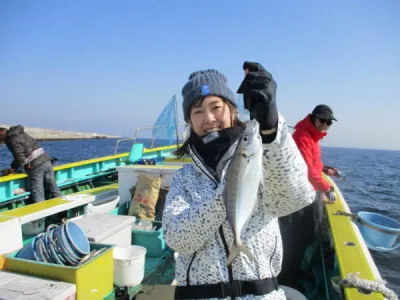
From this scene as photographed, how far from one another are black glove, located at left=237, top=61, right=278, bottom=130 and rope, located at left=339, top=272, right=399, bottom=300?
188 centimetres

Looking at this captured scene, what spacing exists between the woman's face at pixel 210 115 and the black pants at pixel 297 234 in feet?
10.6

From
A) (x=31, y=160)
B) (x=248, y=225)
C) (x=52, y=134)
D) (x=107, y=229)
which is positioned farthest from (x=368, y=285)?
(x=52, y=134)

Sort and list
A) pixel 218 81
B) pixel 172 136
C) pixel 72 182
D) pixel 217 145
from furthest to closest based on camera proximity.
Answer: pixel 172 136, pixel 72 182, pixel 218 81, pixel 217 145

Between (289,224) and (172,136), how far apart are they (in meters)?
6.30

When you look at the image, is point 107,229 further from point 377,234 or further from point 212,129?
point 377,234

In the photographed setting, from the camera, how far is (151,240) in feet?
16.0

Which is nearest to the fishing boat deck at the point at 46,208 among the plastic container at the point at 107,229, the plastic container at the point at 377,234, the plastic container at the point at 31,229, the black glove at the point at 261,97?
the plastic container at the point at 31,229

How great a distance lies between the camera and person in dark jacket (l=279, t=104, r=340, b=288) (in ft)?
15.2

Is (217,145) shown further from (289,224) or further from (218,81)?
(289,224)

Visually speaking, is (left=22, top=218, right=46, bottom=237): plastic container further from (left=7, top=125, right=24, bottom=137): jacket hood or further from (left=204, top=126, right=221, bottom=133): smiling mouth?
(left=204, top=126, right=221, bottom=133): smiling mouth

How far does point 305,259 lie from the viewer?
190 inches

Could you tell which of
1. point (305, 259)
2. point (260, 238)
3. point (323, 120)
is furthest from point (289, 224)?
point (260, 238)

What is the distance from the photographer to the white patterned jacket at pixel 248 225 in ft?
5.23

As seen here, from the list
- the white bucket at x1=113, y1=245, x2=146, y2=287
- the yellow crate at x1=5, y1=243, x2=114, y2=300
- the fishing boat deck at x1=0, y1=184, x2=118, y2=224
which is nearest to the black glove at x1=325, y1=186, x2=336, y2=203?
the white bucket at x1=113, y1=245, x2=146, y2=287
